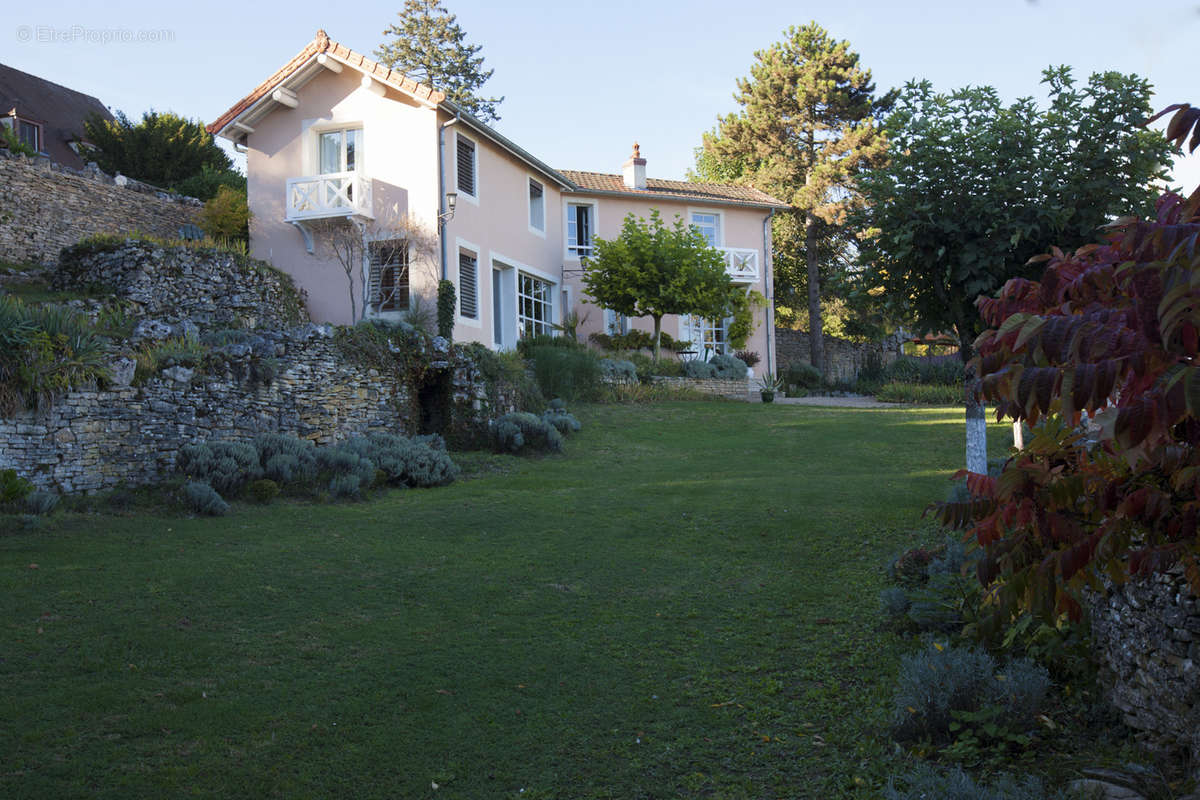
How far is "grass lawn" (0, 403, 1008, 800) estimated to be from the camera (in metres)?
3.93

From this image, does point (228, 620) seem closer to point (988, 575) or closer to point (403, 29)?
point (988, 575)

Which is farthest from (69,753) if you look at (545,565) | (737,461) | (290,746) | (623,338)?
(623,338)

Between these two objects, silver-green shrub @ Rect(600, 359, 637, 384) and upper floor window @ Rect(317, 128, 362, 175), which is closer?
upper floor window @ Rect(317, 128, 362, 175)

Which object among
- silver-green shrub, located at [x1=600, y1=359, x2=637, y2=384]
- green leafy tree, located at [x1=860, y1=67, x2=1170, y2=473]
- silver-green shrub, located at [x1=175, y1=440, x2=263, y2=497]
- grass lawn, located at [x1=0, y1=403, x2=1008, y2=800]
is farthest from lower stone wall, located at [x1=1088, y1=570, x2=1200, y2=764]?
silver-green shrub, located at [x1=600, y1=359, x2=637, y2=384]

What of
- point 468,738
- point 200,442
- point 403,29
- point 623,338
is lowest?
point 468,738

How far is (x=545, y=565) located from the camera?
23.6 ft

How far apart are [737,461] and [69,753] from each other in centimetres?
967

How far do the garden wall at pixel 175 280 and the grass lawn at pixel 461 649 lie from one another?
26.0 ft

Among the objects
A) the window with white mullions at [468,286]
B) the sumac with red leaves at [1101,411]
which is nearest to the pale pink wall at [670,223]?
the window with white mullions at [468,286]

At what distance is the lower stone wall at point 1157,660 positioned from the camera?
11.1 feet

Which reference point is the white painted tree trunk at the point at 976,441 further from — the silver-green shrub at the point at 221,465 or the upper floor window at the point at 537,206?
the upper floor window at the point at 537,206

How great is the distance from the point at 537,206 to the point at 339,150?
549cm

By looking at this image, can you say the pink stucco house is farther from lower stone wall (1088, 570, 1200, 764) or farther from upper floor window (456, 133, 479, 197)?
lower stone wall (1088, 570, 1200, 764)

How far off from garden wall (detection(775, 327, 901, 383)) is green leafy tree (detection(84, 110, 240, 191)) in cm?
1771
